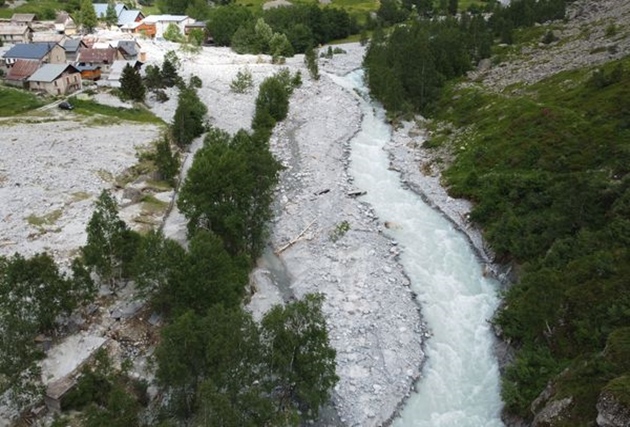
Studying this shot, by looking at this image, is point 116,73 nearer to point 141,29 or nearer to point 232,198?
point 141,29

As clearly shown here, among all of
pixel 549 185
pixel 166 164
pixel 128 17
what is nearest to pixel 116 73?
pixel 166 164

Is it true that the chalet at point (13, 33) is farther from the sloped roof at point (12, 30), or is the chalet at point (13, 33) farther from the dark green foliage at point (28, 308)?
the dark green foliage at point (28, 308)

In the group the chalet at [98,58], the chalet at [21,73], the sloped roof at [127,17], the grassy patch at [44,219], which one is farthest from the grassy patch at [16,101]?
the sloped roof at [127,17]

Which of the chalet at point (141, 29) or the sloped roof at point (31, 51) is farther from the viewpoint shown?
the chalet at point (141, 29)

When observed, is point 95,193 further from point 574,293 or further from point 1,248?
point 574,293

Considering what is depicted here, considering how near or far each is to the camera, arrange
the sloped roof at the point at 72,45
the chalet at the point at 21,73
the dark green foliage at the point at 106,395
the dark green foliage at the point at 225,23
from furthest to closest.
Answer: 1. the dark green foliage at the point at 225,23
2. the sloped roof at the point at 72,45
3. the chalet at the point at 21,73
4. the dark green foliage at the point at 106,395
